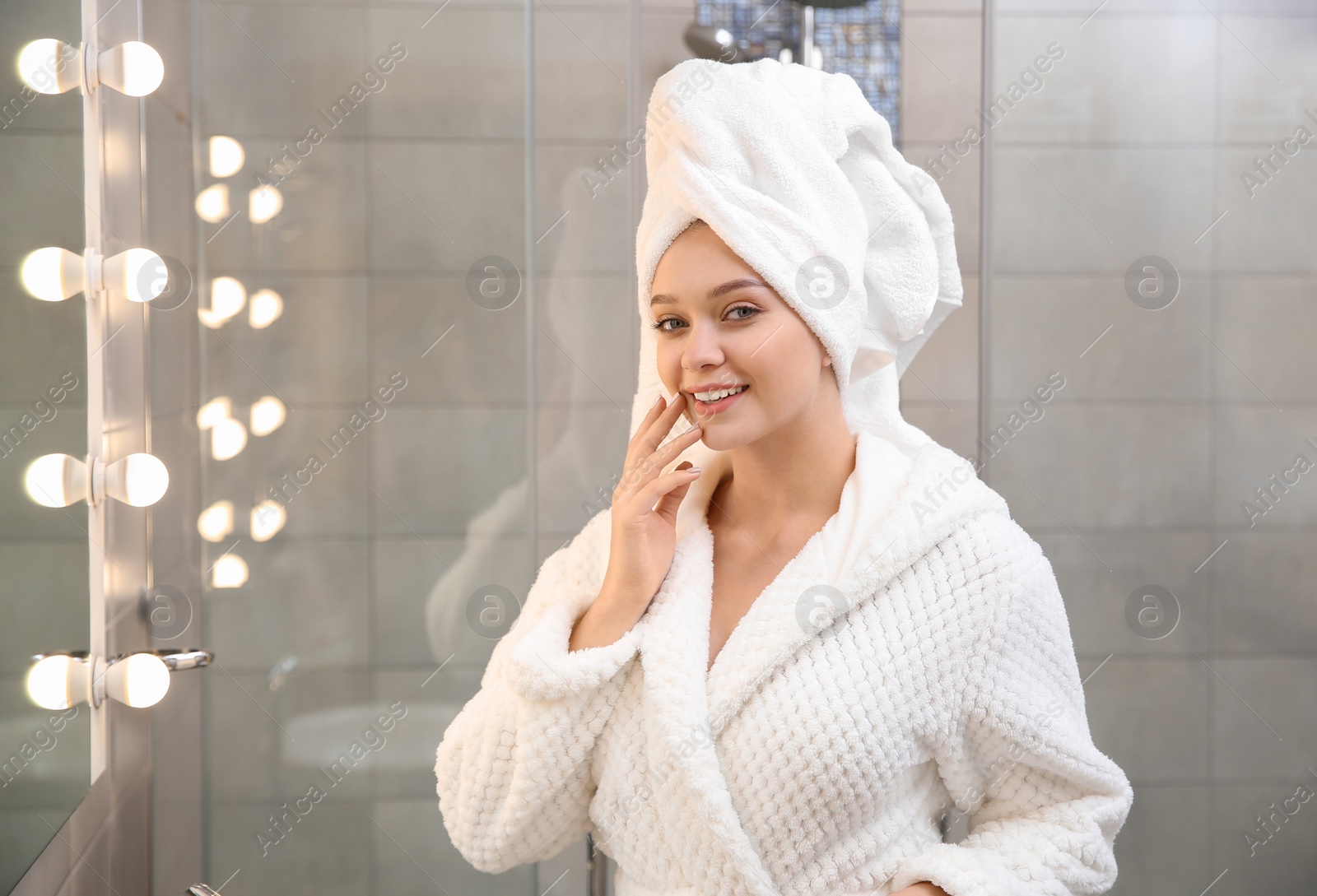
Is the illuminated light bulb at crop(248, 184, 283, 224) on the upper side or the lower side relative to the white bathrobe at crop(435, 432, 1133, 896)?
upper

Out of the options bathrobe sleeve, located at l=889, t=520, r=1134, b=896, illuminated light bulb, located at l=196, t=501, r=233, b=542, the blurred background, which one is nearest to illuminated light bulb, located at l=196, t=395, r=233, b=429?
the blurred background

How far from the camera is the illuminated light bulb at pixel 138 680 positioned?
103 centimetres

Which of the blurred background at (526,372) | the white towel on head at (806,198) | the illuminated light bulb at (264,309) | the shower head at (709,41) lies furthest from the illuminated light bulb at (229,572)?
the shower head at (709,41)

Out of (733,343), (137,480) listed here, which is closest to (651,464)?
(733,343)

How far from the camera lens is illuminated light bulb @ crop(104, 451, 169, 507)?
3.32ft

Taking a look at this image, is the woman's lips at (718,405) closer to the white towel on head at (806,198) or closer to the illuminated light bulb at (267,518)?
the white towel on head at (806,198)

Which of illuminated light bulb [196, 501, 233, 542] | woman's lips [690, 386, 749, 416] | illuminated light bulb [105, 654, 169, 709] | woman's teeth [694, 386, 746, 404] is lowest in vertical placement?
illuminated light bulb [105, 654, 169, 709]

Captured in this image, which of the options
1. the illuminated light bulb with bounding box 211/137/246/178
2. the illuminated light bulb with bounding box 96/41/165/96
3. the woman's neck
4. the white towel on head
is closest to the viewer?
the white towel on head

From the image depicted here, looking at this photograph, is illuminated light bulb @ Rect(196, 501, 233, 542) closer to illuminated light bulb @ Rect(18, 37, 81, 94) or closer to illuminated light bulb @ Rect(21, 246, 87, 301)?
illuminated light bulb @ Rect(21, 246, 87, 301)

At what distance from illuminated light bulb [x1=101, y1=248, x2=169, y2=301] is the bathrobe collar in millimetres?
668

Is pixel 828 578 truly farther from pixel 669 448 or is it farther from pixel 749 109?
pixel 749 109

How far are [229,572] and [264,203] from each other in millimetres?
494

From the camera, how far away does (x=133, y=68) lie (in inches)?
39.2

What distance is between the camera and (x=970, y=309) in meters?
1.36
